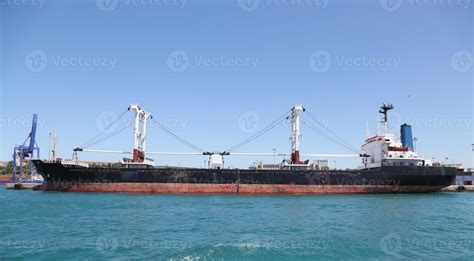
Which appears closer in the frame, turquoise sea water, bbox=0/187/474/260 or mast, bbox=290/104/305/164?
turquoise sea water, bbox=0/187/474/260

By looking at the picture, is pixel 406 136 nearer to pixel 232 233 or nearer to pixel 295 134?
pixel 295 134

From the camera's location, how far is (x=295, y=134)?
39.8 m

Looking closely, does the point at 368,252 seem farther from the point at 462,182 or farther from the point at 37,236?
the point at 462,182

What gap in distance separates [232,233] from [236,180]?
67.8 feet

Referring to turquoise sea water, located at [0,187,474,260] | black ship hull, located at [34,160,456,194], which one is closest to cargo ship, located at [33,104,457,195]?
black ship hull, located at [34,160,456,194]

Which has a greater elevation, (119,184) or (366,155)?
(366,155)

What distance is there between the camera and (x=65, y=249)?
11914 millimetres

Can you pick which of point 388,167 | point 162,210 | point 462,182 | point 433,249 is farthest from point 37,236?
point 462,182

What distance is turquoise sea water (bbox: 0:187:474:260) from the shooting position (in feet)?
37.9

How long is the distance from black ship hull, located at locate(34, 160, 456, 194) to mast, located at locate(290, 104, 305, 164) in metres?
3.83

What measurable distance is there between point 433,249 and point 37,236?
1551 centimetres

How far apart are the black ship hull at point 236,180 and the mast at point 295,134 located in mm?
3832

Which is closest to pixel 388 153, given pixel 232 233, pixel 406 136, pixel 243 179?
pixel 406 136

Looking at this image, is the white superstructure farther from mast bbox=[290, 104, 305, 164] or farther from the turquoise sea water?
the turquoise sea water
